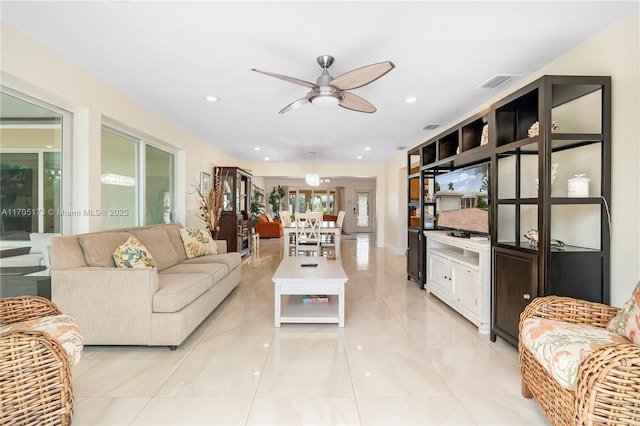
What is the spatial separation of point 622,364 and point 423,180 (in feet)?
11.4

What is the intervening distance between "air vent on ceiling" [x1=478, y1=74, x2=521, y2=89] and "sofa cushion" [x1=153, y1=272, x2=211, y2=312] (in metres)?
3.43

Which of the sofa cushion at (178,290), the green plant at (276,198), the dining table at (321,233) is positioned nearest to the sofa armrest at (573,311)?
the sofa cushion at (178,290)

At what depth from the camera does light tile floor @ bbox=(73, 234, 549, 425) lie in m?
1.75

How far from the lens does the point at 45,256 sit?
9.29ft

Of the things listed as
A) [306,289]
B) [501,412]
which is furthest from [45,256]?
[501,412]

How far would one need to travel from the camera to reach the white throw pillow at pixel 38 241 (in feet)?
9.04

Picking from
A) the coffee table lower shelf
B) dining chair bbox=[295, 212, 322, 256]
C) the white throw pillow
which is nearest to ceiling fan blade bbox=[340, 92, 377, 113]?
the coffee table lower shelf

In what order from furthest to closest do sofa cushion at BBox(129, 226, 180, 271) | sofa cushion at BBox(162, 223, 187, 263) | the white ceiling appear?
sofa cushion at BBox(162, 223, 187, 263)
sofa cushion at BBox(129, 226, 180, 271)
the white ceiling

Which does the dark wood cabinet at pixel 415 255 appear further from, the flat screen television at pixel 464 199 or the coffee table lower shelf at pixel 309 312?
the coffee table lower shelf at pixel 309 312

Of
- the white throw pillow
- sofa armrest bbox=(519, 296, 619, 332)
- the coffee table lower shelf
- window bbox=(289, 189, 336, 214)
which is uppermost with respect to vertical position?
window bbox=(289, 189, 336, 214)

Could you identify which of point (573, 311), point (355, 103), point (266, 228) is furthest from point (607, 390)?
point (266, 228)

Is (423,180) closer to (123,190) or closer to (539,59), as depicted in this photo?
(539,59)

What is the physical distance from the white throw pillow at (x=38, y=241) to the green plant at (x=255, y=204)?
6.25 m

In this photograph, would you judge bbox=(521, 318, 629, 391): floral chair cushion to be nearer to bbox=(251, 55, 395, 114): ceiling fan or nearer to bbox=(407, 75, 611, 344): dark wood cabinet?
bbox=(407, 75, 611, 344): dark wood cabinet
